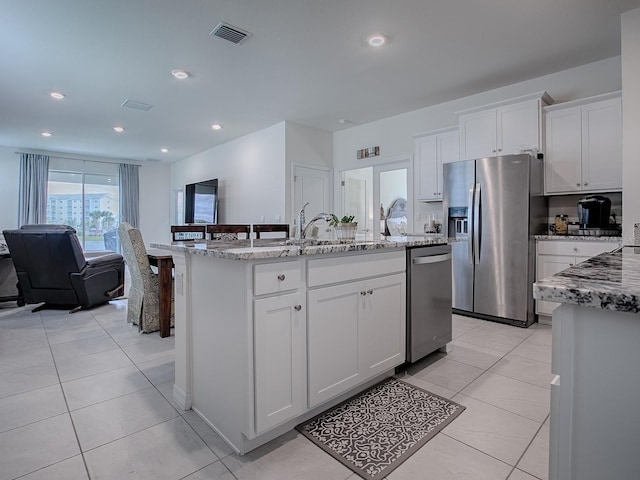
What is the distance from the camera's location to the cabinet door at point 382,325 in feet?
6.68

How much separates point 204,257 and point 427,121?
13.7 feet

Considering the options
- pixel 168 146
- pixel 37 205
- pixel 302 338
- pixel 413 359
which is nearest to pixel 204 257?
pixel 302 338

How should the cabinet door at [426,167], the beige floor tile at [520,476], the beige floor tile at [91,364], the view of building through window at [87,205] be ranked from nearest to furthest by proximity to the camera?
1. the beige floor tile at [520,476]
2. the beige floor tile at [91,364]
3. the cabinet door at [426,167]
4. the view of building through window at [87,205]

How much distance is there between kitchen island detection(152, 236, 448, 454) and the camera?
1.52 m

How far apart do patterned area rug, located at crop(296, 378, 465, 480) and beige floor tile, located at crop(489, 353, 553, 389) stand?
664 millimetres

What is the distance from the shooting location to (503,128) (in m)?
3.81

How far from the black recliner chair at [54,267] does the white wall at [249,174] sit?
2668 mm

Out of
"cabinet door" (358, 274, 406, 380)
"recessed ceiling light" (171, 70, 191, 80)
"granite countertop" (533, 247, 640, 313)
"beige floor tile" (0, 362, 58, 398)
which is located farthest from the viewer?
"recessed ceiling light" (171, 70, 191, 80)

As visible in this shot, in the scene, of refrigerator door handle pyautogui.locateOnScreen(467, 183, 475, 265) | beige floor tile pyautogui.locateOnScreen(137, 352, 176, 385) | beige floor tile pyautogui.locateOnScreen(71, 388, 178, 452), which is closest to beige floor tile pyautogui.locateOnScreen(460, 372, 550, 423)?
refrigerator door handle pyautogui.locateOnScreen(467, 183, 475, 265)

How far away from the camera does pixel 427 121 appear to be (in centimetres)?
490

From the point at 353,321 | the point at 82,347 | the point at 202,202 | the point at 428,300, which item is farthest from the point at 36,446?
the point at 202,202

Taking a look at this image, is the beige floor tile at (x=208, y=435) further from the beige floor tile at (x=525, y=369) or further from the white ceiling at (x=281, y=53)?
the white ceiling at (x=281, y=53)

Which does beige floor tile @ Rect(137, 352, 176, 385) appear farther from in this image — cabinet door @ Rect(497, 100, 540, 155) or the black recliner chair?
cabinet door @ Rect(497, 100, 540, 155)

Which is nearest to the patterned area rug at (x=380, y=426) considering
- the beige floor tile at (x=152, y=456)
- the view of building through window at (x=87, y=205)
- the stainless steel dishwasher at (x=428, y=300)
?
the stainless steel dishwasher at (x=428, y=300)
